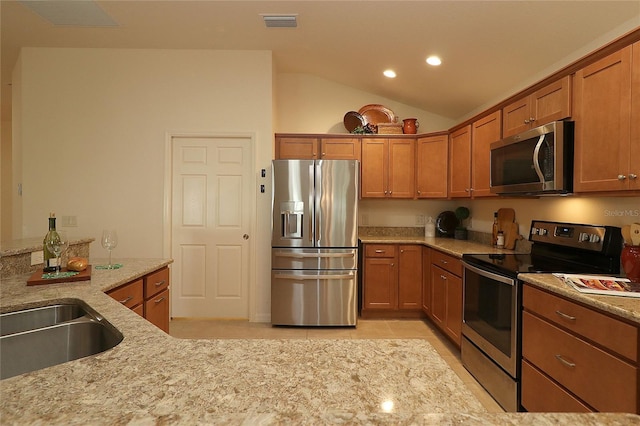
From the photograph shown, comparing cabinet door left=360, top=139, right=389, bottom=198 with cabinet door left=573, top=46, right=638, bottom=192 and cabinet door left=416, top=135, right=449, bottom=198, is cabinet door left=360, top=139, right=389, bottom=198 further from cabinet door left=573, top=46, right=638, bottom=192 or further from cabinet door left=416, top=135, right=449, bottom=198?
cabinet door left=573, top=46, right=638, bottom=192

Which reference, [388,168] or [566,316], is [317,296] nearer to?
[388,168]

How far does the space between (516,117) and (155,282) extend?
2914 mm

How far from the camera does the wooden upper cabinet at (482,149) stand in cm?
294

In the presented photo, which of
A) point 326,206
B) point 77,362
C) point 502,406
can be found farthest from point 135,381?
point 326,206

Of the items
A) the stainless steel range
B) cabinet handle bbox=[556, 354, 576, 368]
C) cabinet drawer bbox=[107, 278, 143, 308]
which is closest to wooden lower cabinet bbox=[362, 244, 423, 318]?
the stainless steel range

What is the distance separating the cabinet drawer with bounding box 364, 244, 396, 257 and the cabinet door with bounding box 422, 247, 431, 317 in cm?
34

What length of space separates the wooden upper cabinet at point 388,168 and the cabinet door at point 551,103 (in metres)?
1.80

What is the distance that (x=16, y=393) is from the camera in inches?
29.1

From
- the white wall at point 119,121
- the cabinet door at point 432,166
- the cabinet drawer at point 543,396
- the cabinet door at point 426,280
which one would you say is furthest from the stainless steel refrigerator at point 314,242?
the cabinet drawer at point 543,396

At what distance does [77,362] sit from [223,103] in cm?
327

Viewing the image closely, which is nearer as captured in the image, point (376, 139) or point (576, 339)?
point (576, 339)

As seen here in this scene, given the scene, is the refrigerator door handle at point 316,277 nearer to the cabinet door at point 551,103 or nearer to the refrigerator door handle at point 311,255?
the refrigerator door handle at point 311,255

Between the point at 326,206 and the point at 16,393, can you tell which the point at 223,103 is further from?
the point at 16,393

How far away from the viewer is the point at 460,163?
12.0 feet
